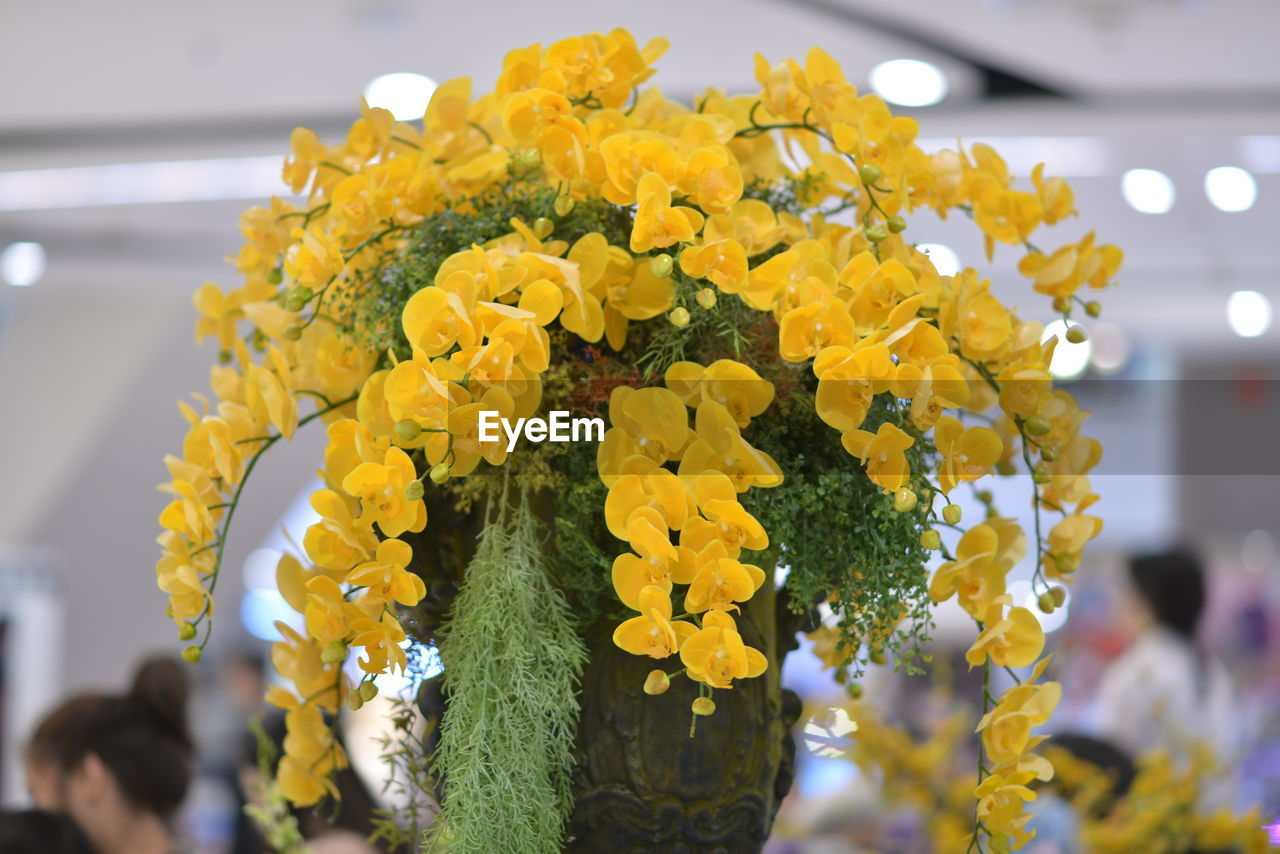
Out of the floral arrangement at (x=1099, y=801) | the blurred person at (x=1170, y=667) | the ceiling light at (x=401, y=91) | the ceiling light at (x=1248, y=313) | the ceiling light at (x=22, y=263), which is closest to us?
the floral arrangement at (x=1099, y=801)

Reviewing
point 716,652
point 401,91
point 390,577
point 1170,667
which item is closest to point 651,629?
point 716,652

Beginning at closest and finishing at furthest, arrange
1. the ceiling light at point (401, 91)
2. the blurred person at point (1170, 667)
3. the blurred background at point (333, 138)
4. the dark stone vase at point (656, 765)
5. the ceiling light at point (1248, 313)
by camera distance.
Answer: the dark stone vase at point (656, 765)
the blurred person at point (1170, 667)
the blurred background at point (333, 138)
the ceiling light at point (401, 91)
the ceiling light at point (1248, 313)

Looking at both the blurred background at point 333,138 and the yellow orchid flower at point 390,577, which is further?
the blurred background at point 333,138

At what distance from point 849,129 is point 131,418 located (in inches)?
217

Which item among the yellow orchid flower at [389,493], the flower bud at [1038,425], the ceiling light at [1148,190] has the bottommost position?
the yellow orchid flower at [389,493]

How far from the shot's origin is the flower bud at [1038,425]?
750 mm

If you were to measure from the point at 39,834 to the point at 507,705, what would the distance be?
1.30 meters

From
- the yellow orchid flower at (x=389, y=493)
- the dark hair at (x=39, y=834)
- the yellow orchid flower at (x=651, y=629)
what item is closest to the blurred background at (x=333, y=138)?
the yellow orchid flower at (x=389, y=493)

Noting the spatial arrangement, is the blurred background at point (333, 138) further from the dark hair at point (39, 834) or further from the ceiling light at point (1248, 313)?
the dark hair at point (39, 834)

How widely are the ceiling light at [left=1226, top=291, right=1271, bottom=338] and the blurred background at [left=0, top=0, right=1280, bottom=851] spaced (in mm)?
24

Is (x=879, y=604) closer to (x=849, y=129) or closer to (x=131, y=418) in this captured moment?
(x=849, y=129)

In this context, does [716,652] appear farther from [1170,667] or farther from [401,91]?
[401,91]

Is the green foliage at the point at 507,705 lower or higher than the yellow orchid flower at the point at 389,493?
lower

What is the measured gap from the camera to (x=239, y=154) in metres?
3.81
